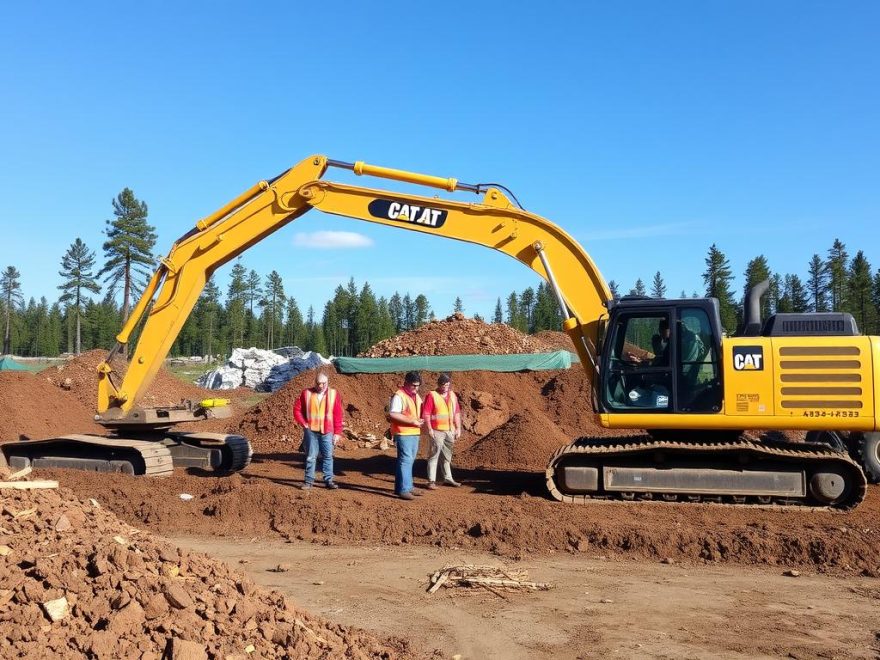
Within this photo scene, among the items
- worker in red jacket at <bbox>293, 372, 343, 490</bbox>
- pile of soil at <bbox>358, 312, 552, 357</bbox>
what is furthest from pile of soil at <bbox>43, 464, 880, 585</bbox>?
pile of soil at <bbox>358, 312, 552, 357</bbox>

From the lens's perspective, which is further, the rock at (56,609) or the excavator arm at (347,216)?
the excavator arm at (347,216)

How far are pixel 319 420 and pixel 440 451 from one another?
188 cm

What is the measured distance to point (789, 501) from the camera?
30.3 feet

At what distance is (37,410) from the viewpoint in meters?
20.3

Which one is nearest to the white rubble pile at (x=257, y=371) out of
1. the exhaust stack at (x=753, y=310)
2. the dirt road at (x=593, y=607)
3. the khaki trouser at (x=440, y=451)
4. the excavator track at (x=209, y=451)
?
the excavator track at (x=209, y=451)

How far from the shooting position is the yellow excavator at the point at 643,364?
8.78 metres

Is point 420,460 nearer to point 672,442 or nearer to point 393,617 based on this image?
point 672,442

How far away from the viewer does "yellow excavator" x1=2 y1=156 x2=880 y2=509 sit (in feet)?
28.8

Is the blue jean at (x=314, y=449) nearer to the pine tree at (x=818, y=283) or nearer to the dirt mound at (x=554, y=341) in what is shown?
the dirt mound at (x=554, y=341)

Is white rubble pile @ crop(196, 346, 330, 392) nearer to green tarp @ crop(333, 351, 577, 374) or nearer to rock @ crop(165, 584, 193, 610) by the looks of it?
green tarp @ crop(333, 351, 577, 374)

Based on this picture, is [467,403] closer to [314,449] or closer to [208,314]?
[314,449]

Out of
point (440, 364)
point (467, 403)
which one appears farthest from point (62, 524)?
point (440, 364)

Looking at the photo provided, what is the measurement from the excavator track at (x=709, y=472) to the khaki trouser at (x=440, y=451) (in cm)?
190

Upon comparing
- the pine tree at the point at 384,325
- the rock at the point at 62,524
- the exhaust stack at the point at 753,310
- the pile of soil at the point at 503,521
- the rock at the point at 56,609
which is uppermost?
Result: the pine tree at the point at 384,325
